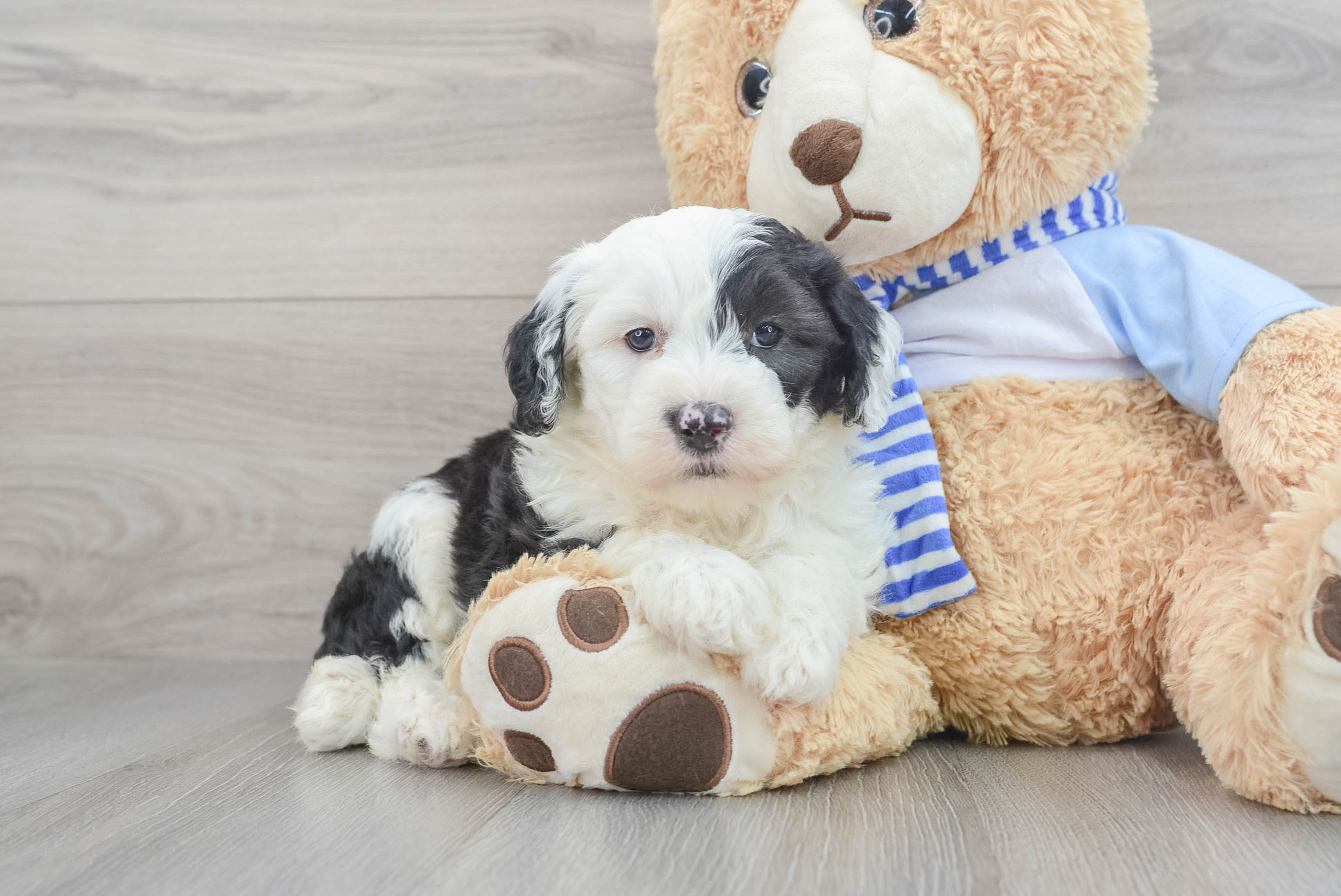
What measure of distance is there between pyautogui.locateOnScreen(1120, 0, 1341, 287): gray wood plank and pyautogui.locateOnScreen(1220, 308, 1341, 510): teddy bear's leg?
72cm

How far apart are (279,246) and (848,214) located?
1.43 m

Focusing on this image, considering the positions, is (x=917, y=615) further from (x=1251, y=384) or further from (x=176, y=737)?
(x=176, y=737)

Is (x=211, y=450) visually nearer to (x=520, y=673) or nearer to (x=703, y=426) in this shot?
(x=520, y=673)

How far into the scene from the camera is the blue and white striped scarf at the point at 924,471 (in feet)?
4.86

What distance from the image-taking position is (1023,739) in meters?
1.55

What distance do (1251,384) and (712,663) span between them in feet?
2.59

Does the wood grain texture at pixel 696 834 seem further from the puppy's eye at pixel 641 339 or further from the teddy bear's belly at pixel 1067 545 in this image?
the puppy's eye at pixel 641 339

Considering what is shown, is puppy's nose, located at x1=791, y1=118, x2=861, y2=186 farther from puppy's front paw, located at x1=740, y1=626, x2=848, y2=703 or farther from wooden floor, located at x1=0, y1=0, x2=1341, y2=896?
wooden floor, located at x1=0, y1=0, x2=1341, y2=896

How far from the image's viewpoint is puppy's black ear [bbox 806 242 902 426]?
1416mm

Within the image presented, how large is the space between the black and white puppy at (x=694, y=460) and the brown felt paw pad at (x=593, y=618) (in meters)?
0.03

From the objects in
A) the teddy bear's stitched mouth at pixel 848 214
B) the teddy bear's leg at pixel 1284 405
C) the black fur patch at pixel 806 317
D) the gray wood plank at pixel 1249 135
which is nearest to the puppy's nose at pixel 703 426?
the black fur patch at pixel 806 317

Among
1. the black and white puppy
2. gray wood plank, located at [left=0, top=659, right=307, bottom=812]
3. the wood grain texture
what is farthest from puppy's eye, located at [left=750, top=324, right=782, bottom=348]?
gray wood plank, located at [left=0, top=659, right=307, bottom=812]

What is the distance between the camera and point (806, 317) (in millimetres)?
1394

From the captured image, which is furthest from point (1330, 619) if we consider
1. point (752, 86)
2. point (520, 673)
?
point (752, 86)
